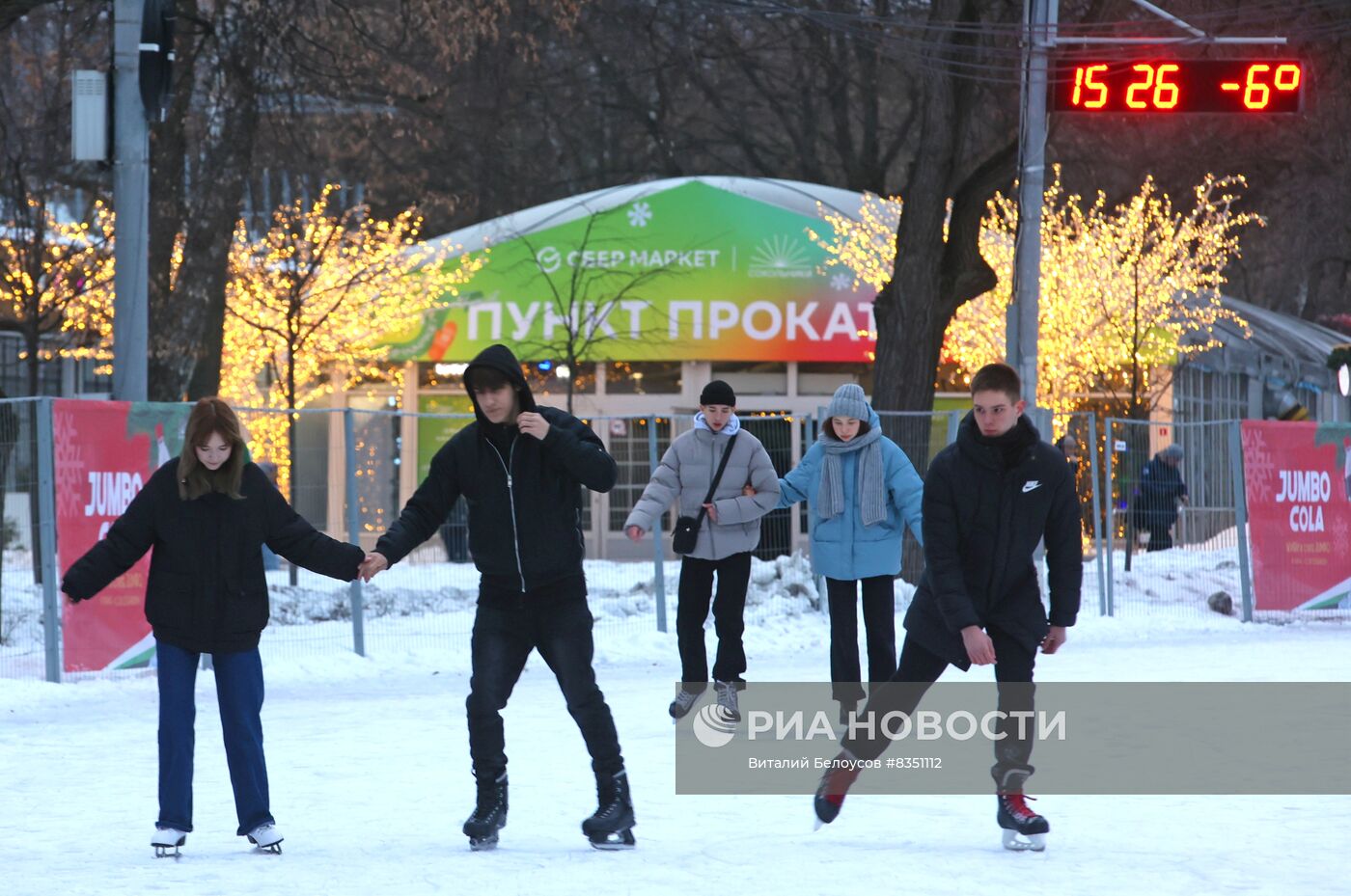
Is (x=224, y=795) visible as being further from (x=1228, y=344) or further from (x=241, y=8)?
(x=1228, y=344)

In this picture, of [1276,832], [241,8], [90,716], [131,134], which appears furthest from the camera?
[241,8]

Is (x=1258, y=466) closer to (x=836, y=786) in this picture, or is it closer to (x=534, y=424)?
(x=836, y=786)

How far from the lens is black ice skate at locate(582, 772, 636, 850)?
6371 mm

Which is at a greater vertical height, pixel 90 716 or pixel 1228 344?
pixel 1228 344

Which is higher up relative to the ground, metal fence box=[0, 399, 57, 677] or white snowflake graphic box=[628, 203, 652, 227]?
white snowflake graphic box=[628, 203, 652, 227]

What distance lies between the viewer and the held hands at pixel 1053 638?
20.9 ft

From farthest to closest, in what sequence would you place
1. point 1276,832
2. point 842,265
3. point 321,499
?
1. point 842,265
2. point 321,499
3. point 1276,832

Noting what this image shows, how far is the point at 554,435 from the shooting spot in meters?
6.25

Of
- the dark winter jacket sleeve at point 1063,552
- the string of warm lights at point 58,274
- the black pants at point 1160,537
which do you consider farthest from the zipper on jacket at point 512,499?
the string of warm lights at point 58,274

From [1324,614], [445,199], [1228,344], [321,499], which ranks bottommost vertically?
[1324,614]

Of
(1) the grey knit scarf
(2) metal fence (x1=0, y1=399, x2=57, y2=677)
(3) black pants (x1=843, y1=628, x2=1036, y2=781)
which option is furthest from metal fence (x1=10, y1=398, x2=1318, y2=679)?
(3) black pants (x1=843, y1=628, x2=1036, y2=781)

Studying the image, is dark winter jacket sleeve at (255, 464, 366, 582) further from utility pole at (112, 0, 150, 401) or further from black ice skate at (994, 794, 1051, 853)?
utility pole at (112, 0, 150, 401)

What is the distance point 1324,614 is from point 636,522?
9.97m

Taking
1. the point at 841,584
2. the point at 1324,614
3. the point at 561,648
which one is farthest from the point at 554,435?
the point at 1324,614
